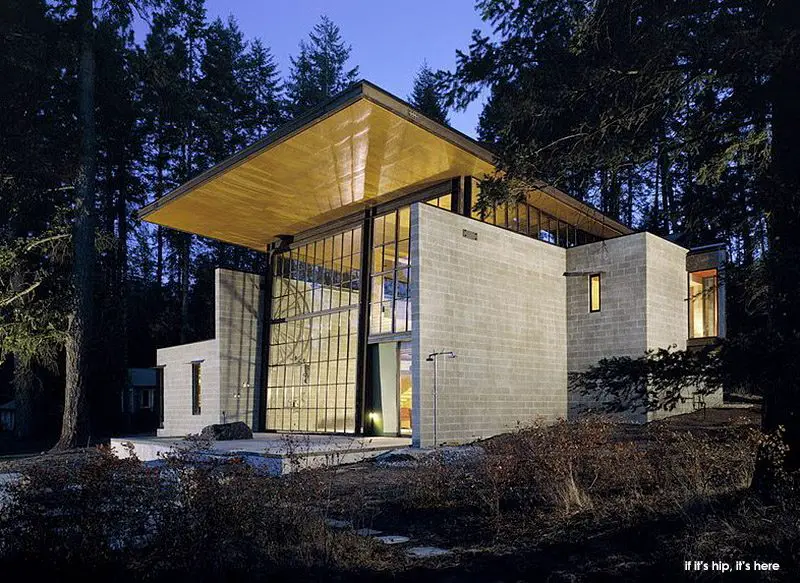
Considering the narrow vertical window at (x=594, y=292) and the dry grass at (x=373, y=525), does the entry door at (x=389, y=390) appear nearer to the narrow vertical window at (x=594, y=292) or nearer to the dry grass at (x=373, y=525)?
the narrow vertical window at (x=594, y=292)

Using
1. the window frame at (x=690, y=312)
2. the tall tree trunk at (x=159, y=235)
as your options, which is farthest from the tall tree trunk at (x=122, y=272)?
the window frame at (x=690, y=312)

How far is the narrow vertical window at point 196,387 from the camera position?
22.8 m

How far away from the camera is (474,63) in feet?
27.7

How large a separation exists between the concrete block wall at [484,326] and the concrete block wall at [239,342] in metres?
9.80

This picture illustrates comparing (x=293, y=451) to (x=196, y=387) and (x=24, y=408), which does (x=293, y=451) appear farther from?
(x=24, y=408)

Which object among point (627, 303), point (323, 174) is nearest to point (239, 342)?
point (323, 174)

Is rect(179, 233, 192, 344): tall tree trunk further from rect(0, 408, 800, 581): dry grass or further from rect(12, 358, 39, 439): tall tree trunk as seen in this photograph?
Answer: rect(0, 408, 800, 581): dry grass

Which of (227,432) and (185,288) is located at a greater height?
(185,288)

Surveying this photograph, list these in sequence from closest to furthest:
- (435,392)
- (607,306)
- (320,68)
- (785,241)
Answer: (785,241) < (435,392) < (607,306) < (320,68)

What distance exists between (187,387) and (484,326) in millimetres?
12949

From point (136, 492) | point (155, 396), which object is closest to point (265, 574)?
point (136, 492)

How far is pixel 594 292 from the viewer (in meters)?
17.6

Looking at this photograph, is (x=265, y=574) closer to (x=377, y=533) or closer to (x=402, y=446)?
(x=377, y=533)

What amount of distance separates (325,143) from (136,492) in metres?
10.2
